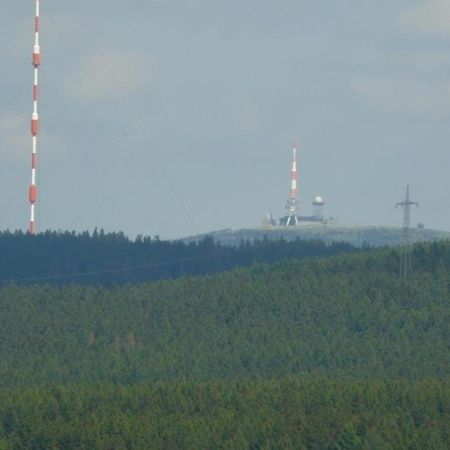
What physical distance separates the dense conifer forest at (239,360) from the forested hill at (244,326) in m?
0.19

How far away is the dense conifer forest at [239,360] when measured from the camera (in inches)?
4129

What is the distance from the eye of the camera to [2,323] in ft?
573

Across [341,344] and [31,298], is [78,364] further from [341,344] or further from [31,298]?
[31,298]

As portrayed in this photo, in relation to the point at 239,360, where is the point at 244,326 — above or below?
above

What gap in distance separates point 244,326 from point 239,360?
1797cm

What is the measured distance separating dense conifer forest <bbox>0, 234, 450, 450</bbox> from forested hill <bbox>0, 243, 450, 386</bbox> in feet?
0.62

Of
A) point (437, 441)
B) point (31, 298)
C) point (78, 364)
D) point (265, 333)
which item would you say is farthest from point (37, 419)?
point (31, 298)

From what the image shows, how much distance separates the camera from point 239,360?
151250mm

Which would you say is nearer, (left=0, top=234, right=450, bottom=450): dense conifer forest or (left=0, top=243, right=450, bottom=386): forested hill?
(left=0, top=234, right=450, bottom=450): dense conifer forest

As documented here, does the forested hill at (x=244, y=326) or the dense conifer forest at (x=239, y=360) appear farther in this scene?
the forested hill at (x=244, y=326)

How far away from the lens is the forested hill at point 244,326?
482ft

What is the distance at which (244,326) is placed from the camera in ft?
555

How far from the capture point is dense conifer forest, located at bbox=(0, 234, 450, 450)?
344ft

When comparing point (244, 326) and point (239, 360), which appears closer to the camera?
point (239, 360)
